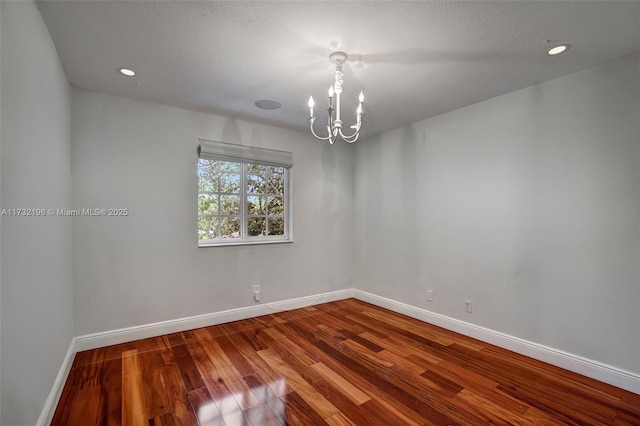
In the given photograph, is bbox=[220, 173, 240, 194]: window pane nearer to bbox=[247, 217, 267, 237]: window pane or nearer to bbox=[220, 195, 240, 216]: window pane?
bbox=[220, 195, 240, 216]: window pane

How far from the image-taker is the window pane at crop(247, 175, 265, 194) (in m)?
3.65

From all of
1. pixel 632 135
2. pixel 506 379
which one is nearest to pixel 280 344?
pixel 506 379

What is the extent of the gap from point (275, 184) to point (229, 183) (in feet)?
2.01

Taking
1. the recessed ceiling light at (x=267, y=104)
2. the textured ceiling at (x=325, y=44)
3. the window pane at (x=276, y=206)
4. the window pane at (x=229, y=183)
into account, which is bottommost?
the window pane at (x=276, y=206)

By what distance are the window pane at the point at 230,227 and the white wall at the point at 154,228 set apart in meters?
0.21

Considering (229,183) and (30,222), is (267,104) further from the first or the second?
(30,222)

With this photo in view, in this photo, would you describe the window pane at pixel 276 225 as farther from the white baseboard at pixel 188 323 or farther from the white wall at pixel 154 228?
the white baseboard at pixel 188 323

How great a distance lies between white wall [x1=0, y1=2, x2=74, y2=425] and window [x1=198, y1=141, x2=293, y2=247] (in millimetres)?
1331

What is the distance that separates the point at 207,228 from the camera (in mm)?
3379

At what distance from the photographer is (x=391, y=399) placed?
6.36 ft

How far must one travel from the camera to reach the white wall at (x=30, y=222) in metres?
1.25

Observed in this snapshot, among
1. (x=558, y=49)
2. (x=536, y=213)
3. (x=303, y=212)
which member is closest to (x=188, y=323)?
(x=303, y=212)

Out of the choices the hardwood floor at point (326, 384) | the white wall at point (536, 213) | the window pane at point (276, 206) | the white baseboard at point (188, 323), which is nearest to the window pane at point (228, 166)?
the window pane at point (276, 206)

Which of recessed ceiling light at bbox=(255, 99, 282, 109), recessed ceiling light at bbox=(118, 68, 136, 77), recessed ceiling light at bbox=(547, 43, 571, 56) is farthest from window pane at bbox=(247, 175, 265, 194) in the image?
recessed ceiling light at bbox=(547, 43, 571, 56)
